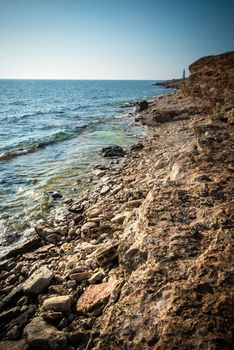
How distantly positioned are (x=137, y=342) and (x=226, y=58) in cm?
2759

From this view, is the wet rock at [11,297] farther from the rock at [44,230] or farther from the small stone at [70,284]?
the rock at [44,230]

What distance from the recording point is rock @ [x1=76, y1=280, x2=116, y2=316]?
144 inches

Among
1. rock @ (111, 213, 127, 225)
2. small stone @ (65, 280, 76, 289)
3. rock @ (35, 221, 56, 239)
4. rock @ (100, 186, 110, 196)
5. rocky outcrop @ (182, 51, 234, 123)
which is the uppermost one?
rocky outcrop @ (182, 51, 234, 123)

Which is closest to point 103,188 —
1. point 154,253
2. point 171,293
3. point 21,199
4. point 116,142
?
point 21,199

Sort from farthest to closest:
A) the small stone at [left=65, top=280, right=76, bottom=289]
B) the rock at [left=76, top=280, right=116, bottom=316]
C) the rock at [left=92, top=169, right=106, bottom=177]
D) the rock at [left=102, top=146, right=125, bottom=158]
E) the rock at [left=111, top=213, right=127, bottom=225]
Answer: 1. the rock at [left=102, top=146, right=125, bottom=158]
2. the rock at [left=92, top=169, right=106, bottom=177]
3. the rock at [left=111, top=213, right=127, bottom=225]
4. the small stone at [left=65, top=280, right=76, bottom=289]
5. the rock at [left=76, top=280, right=116, bottom=316]

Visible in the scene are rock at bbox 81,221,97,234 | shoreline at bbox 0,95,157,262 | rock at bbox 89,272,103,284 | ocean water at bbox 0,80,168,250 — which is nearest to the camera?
rock at bbox 89,272,103,284

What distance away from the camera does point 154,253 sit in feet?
10.9

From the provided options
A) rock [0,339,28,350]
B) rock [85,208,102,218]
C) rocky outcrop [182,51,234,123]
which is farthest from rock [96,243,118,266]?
rocky outcrop [182,51,234,123]

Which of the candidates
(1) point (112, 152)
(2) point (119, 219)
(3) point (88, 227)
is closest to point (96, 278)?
(2) point (119, 219)

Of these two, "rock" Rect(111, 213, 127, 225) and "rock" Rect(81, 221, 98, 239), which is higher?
"rock" Rect(111, 213, 127, 225)

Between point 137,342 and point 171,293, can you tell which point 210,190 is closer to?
point 171,293

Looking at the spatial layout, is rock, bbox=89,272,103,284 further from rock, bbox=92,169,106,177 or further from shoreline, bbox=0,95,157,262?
rock, bbox=92,169,106,177

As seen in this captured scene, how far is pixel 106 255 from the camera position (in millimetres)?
4824

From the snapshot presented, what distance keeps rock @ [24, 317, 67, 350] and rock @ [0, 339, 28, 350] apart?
0.32ft
